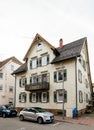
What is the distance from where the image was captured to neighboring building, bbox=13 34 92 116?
26359 mm

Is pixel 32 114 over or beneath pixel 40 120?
over

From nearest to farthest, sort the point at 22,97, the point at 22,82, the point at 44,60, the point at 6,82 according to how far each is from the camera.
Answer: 1. the point at 44,60
2. the point at 22,97
3. the point at 22,82
4. the point at 6,82

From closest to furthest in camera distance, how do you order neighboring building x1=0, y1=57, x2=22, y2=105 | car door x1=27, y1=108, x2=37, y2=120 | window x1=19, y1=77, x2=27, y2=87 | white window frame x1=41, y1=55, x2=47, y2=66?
car door x1=27, y1=108, x2=37, y2=120 → white window frame x1=41, y1=55, x2=47, y2=66 → window x1=19, y1=77, x2=27, y2=87 → neighboring building x1=0, y1=57, x2=22, y2=105

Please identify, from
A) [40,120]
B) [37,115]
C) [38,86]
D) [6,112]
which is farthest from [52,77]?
[40,120]

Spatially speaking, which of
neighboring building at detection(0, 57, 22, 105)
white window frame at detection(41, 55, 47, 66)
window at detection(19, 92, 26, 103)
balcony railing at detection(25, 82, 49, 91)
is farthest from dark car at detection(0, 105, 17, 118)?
neighboring building at detection(0, 57, 22, 105)

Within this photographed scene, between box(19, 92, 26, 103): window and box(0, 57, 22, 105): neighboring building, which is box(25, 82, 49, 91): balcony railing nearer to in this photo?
box(19, 92, 26, 103): window

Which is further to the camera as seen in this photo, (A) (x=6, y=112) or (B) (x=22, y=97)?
(B) (x=22, y=97)

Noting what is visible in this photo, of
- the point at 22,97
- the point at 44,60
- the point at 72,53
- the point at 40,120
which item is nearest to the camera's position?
the point at 40,120

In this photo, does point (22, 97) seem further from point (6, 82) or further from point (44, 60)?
point (6, 82)

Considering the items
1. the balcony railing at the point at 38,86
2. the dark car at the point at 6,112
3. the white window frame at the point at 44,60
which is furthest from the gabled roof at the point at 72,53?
the dark car at the point at 6,112

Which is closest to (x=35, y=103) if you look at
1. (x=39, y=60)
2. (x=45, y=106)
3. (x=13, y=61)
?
(x=45, y=106)

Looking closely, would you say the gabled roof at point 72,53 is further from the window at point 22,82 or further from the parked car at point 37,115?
the parked car at point 37,115

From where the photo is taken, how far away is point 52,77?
95.7 ft

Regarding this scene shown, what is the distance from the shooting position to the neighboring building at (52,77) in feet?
86.5
